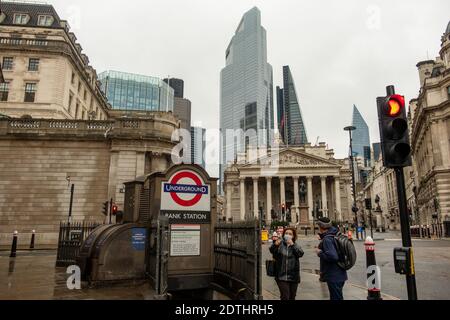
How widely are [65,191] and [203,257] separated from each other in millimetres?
19151

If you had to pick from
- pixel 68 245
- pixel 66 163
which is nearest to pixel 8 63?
pixel 66 163

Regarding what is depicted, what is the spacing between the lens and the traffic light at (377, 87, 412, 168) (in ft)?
15.6

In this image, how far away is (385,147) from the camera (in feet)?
16.1

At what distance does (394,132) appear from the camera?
486 centimetres

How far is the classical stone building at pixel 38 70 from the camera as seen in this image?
37.1 metres

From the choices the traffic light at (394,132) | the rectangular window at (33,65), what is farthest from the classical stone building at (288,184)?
the traffic light at (394,132)

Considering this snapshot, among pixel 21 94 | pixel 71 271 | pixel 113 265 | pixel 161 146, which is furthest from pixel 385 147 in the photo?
pixel 21 94

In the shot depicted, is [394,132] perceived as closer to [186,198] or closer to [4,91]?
[186,198]

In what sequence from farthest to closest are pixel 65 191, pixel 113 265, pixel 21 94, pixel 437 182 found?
pixel 437 182 < pixel 21 94 < pixel 65 191 < pixel 113 265

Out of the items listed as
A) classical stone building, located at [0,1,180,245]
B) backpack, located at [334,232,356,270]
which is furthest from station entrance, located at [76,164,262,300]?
classical stone building, located at [0,1,180,245]

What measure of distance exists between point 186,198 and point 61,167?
63.1ft

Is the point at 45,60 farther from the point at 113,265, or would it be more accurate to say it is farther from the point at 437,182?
the point at 437,182

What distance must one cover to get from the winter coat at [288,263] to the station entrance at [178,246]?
0.88 m

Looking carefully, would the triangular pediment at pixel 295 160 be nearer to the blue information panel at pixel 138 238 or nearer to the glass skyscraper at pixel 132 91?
the glass skyscraper at pixel 132 91
